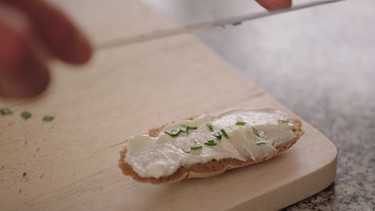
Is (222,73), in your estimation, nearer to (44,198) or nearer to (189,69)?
(189,69)

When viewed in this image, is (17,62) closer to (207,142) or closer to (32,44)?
(32,44)

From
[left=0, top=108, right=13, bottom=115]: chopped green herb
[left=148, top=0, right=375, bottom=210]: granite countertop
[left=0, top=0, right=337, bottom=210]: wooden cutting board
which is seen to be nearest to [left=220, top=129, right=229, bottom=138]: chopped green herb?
[left=0, top=0, right=337, bottom=210]: wooden cutting board

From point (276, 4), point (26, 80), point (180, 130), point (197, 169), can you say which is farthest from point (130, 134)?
point (26, 80)

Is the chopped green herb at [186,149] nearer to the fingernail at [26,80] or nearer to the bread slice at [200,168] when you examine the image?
the bread slice at [200,168]

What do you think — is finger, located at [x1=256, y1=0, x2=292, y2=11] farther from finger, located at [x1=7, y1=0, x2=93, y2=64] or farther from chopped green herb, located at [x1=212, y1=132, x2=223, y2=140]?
finger, located at [x1=7, y1=0, x2=93, y2=64]

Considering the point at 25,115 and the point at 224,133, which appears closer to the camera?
the point at 224,133

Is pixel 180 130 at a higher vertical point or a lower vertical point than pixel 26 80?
lower
